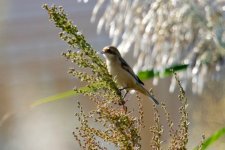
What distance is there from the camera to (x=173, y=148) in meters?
1.81

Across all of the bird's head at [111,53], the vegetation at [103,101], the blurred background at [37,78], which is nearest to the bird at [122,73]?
the bird's head at [111,53]

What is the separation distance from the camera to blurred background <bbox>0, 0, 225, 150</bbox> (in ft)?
22.6

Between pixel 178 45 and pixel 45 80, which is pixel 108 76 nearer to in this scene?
pixel 178 45

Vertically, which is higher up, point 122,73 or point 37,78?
point 37,78

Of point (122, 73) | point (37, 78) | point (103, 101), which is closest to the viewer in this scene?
point (103, 101)

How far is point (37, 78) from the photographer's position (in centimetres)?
742

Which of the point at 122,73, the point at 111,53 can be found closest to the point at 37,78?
the point at 111,53

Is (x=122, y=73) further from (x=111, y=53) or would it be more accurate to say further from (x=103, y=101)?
(x=103, y=101)

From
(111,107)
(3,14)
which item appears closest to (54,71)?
(3,14)

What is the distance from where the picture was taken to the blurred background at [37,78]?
6.88 metres

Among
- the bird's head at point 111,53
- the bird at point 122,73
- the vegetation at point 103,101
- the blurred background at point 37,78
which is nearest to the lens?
the vegetation at point 103,101

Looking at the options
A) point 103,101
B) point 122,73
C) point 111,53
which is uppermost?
point 111,53

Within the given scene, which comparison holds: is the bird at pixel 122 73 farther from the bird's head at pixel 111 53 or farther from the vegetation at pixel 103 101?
the vegetation at pixel 103 101

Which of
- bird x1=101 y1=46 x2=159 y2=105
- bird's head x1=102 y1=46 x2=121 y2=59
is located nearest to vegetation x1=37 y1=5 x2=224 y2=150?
bird x1=101 y1=46 x2=159 y2=105
